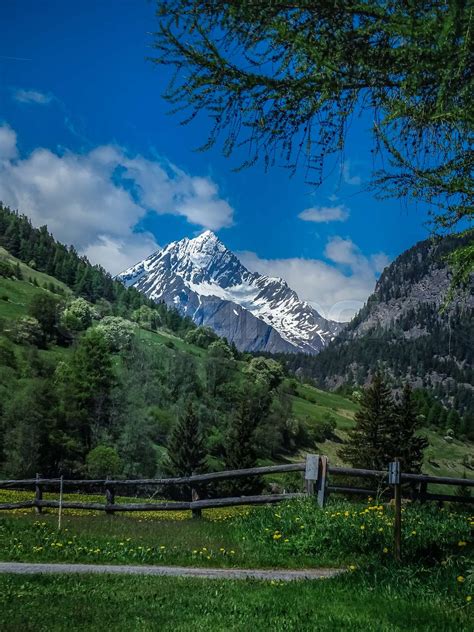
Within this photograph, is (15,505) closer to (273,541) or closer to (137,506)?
(137,506)

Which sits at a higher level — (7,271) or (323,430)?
(7,271)

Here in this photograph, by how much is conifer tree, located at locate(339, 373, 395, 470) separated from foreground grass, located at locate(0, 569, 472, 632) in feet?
154

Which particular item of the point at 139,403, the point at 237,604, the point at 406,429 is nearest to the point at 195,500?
the point at 237,604

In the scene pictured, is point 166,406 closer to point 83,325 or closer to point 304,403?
point 83,325

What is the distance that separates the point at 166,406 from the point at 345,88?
4231 inches

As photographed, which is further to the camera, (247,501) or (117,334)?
(117,334)

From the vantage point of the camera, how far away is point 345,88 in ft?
19.3

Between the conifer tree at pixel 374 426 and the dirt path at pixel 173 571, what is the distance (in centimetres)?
4445

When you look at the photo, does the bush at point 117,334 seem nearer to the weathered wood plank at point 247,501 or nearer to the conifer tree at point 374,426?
the conifer tree at point 374,426

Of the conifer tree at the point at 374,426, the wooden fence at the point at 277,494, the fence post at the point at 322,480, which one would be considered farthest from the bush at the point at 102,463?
the fence post at the point at 322,480

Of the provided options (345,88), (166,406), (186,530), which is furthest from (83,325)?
(345,88)

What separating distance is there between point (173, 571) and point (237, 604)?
12.0ft

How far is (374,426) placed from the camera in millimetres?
55594

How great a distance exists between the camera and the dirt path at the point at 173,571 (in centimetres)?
989
